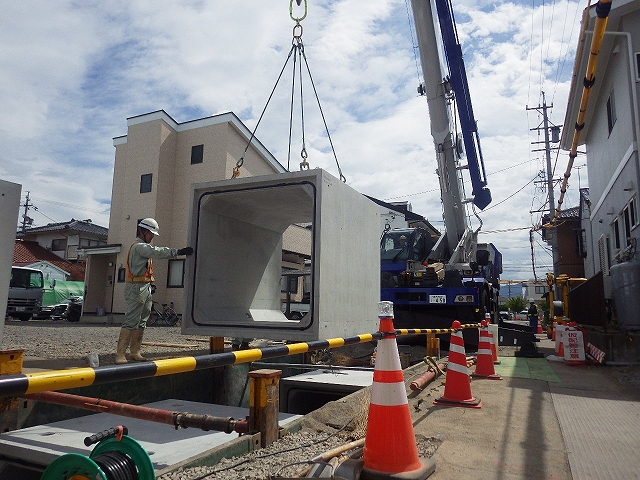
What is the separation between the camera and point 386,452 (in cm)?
268

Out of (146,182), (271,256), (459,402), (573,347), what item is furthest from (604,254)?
(146,182)

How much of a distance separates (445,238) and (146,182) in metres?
13.8

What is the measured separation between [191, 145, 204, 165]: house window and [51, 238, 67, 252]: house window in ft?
60.2

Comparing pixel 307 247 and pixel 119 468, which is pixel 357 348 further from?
pixel 307 247

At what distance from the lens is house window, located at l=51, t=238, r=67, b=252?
33.6m

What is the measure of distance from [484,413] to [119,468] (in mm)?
3394

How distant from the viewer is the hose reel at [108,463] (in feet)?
6.61

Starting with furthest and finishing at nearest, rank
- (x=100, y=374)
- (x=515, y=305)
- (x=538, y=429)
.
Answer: (x=515, y=305)
(x=538, y=429)
(x=100, y=374)

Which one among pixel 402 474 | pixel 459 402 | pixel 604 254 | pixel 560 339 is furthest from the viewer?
pixel 604 254

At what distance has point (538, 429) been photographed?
3.87 metres

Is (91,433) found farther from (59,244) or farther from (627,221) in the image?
(59,244)

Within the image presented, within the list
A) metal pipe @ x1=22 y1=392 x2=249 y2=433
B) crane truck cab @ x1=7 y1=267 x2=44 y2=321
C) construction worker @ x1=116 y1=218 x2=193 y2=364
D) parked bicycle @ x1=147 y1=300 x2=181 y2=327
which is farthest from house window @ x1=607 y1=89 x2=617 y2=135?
crane truck cab @ x1=7 y1=267 x2=44 y2=321

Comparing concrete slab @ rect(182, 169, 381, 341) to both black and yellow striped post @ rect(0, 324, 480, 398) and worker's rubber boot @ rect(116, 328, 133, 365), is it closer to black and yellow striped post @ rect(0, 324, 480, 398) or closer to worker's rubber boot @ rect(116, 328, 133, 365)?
worker's rubber boot @ rect(116, 328, 133, 365)

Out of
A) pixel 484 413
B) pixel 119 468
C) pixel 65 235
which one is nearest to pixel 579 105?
pixel 484 413
